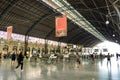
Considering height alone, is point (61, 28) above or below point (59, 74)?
above

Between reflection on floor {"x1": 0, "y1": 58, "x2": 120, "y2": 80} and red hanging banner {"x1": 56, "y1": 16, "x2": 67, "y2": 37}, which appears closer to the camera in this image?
reflection on floor {"x1": 0, "y1": 58, "x2": 120, "y2": 80}

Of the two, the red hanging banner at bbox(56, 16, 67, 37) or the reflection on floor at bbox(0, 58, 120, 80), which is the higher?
the red hanging banner at bbox(56, 16, 67, 37)

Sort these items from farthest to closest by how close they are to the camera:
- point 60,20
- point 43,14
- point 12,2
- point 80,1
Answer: point 43,14 → point 12,2 → point 80,1 → point 60,20

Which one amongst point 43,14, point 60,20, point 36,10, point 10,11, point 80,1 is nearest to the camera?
point 60,20

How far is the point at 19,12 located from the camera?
39.3 metres

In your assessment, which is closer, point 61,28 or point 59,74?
point 59,74

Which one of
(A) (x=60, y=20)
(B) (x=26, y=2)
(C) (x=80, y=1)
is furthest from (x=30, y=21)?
(A) (x=60, y=20)

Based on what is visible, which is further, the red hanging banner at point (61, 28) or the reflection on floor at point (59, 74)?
the red hanging banner at point (61, 28)

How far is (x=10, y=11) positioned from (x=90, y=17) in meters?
18.0

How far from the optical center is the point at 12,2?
35.0 metres

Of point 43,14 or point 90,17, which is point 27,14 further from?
point 90,17

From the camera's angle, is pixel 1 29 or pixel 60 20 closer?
pixel 60 20

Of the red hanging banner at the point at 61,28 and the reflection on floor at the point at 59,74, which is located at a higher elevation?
the red hanging banner at the point at 61,28

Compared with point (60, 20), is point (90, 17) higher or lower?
higher
